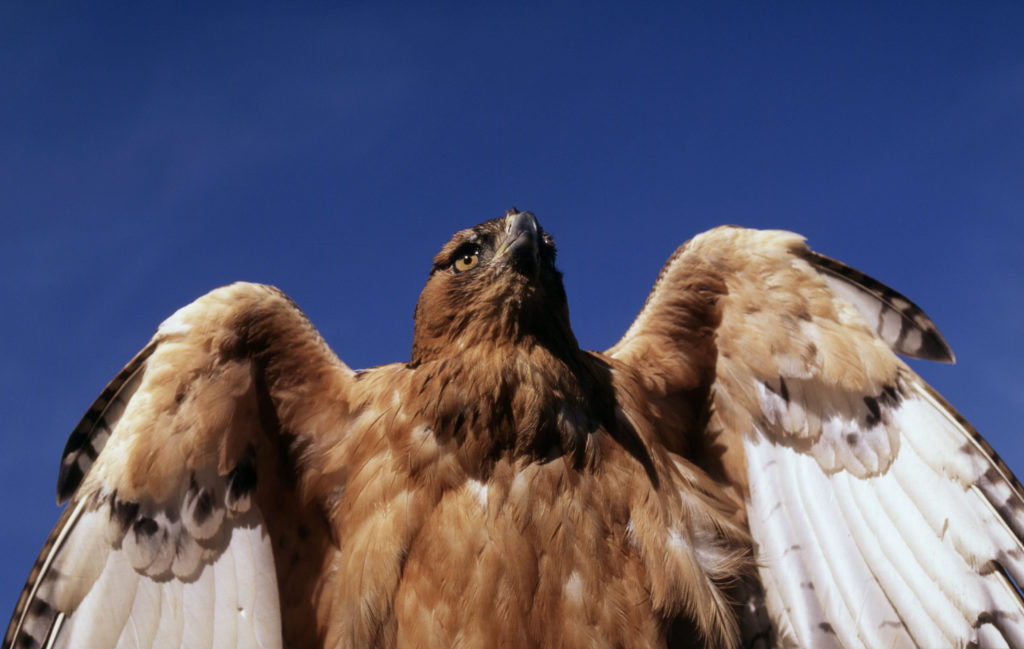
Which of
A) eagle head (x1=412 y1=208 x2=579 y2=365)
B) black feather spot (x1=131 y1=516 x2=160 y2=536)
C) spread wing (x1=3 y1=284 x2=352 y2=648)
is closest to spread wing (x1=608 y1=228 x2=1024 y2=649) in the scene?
eagle head (x1=412 y1=208 x2=579 y2=365)

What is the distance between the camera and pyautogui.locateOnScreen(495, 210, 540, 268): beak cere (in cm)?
491

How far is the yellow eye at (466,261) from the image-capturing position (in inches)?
203

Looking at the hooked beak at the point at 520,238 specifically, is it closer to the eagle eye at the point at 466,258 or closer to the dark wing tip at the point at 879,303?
the eagle eye at the point at 466,258

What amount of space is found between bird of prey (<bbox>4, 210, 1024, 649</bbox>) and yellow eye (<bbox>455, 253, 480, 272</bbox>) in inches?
0.6

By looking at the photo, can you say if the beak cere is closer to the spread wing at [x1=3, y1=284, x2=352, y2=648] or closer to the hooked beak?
the hooked beak

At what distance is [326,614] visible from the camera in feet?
15.9

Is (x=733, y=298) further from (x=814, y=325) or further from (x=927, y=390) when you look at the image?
(x=927, y=390)

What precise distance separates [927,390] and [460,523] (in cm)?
292

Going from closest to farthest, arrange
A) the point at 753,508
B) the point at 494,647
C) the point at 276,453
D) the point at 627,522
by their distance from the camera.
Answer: the point at 494,647, the point at 627,522, the point at 276,453, the point at 753,508

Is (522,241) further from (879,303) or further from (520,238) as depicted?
(879,303)

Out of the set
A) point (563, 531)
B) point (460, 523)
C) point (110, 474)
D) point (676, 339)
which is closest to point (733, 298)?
point (676, 339)

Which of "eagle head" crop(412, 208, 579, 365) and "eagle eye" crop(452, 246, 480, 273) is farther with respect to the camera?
"eagle eye" crop(452, 246, 480, 273)

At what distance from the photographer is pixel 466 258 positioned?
5.21 meters

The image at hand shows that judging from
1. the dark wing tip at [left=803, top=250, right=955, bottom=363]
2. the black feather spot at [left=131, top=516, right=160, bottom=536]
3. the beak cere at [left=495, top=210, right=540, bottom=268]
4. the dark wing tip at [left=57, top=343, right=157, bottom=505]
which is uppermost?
the beak cere at [left=495, top=210, right=540, bottom=268]
